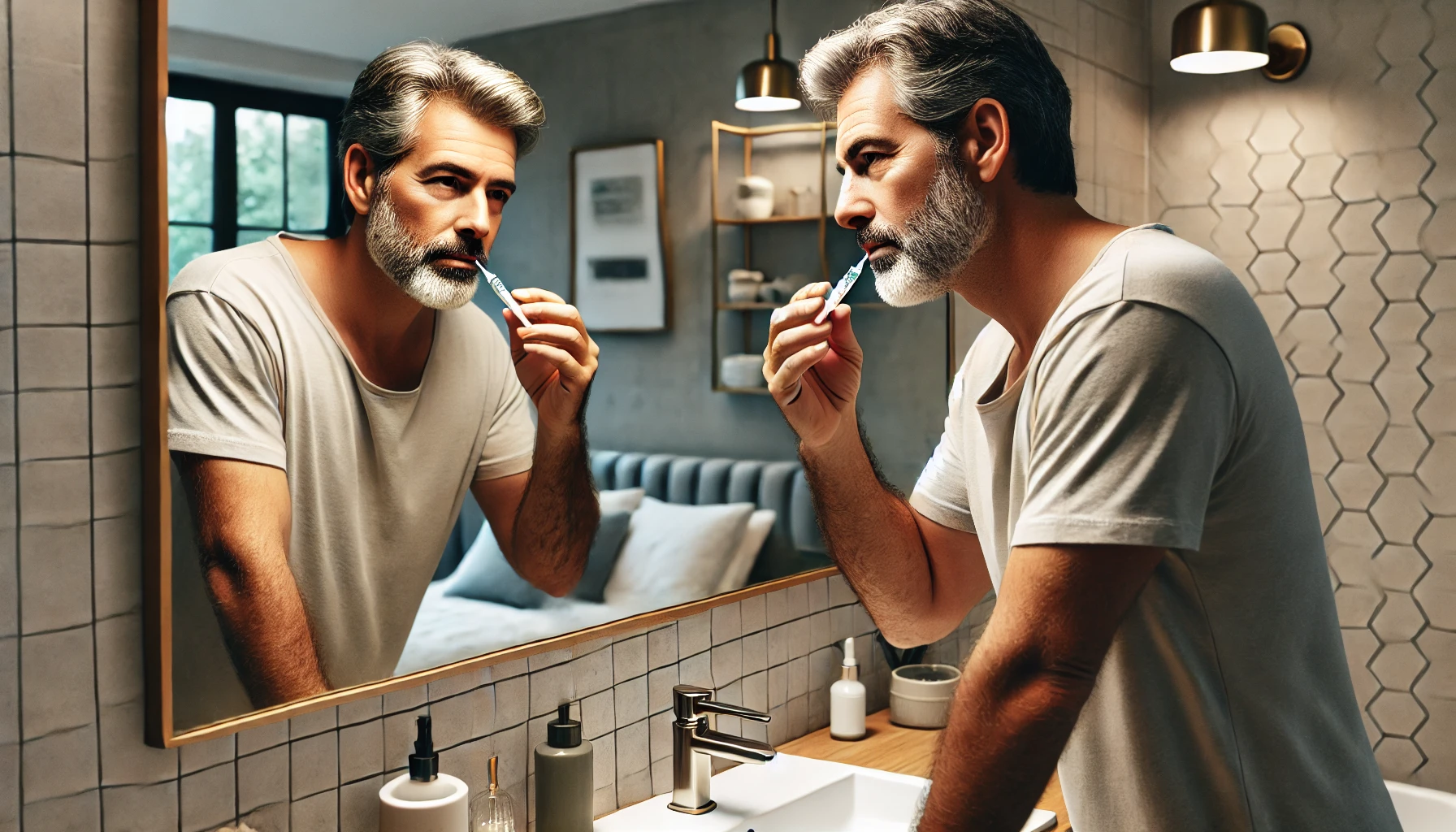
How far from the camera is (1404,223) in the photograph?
98.0 inches

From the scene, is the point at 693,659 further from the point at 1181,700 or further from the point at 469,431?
the point at 1181,700

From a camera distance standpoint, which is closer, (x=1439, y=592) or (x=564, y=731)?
(x=564, y=731)

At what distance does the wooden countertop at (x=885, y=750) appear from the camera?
5.94 feet

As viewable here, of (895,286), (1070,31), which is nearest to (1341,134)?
(1070,31)

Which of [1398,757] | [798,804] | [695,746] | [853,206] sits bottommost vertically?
[1398,757]

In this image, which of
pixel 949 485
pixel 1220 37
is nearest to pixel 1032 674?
pixel 949 485

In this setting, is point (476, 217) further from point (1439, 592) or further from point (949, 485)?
point (1439, 592)

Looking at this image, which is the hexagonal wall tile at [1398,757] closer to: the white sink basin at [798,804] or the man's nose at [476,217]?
the white sink basin at [798,804]

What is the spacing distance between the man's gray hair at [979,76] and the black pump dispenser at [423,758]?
836 mm

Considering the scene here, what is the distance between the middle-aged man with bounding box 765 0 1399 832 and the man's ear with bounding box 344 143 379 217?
525 mm

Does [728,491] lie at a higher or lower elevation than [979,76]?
lower

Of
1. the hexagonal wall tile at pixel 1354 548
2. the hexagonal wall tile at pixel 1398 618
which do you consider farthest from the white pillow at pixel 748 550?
the hexagonal wall tile at pixel 1398 618

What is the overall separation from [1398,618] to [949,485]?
1.53 metres

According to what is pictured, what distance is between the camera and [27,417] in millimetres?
992
